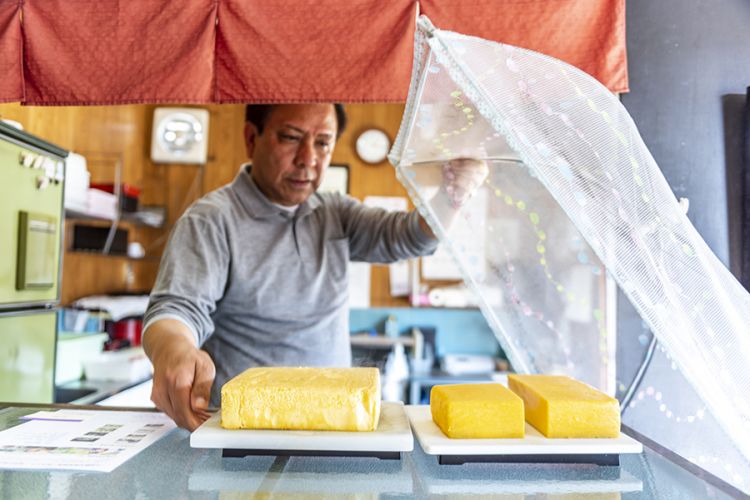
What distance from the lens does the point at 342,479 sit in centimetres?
82

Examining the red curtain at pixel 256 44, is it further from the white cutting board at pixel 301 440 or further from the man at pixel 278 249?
the white cutting board at pixel 301 440

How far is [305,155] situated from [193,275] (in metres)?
0.49

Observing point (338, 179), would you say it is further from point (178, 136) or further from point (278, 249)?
point (278, 249)

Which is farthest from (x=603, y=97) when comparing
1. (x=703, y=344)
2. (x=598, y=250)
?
(x=703, y=344)

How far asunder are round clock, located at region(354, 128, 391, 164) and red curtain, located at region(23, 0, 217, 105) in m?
3.38

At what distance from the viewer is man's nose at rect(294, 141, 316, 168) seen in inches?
68.8

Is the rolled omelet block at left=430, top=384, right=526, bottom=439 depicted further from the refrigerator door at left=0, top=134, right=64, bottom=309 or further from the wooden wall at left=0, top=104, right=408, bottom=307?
the wooden wall at left=0, top=104, right=408, bottom=307

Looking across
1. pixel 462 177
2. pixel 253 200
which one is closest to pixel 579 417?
pixel 462 177

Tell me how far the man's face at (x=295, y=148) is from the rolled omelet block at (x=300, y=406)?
3.16ft

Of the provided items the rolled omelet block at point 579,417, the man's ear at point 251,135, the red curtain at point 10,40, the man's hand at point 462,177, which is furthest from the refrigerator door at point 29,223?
the rolled omelet block at point 579,417

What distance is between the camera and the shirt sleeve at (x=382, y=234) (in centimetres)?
188

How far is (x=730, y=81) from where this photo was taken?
140 cm

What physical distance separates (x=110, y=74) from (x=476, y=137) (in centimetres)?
95

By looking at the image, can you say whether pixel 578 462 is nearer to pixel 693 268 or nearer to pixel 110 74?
pixel 693 268
